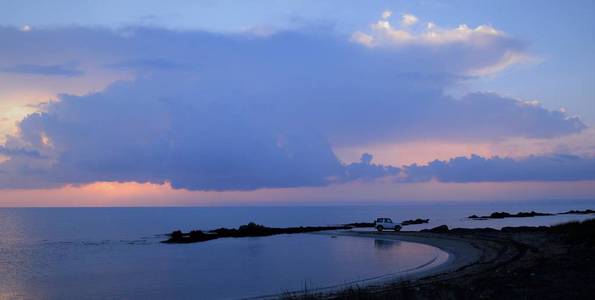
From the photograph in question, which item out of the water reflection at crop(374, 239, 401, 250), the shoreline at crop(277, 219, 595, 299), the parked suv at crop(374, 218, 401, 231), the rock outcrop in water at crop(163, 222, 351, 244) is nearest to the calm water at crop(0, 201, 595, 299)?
the water reflection at crop(374, 239, 401, 250)

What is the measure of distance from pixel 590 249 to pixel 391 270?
11932mm

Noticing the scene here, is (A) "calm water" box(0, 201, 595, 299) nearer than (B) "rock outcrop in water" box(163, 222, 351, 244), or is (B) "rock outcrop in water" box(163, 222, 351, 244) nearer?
(A) "calm water" box(0, 201, 595, 299)

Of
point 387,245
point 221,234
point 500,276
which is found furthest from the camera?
point 221,234

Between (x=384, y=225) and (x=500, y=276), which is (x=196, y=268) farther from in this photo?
(x=384, y=225)

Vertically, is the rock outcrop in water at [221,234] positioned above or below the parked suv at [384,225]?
below

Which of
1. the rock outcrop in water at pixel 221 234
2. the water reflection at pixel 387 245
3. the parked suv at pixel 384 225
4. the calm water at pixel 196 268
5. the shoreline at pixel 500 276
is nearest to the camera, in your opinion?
the shoreline at pixel 500 276

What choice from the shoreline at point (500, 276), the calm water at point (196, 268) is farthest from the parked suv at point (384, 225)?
the shoreline at point (500, 276)

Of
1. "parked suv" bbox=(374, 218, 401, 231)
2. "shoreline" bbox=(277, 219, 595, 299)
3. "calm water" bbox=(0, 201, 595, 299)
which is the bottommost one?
"calm water" bbox=(0, 201, 595, 299)

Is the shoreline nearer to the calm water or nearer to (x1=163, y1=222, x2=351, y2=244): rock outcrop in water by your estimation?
the calm water

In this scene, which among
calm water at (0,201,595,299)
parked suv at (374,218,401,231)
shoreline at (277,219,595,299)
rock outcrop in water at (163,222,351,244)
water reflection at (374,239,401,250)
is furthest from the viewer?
parked suv at (374,218,401,231)

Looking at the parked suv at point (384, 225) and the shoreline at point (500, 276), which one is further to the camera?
the parked suv at point (384, 225)

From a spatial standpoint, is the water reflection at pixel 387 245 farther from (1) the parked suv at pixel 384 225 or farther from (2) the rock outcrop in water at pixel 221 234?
(2) the rock outcrop in water at pixel 221 234

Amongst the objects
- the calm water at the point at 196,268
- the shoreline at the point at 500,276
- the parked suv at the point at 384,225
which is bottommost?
the calm water at the point at 196,268

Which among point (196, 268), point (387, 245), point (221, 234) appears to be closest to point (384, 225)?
point (387, 245)
